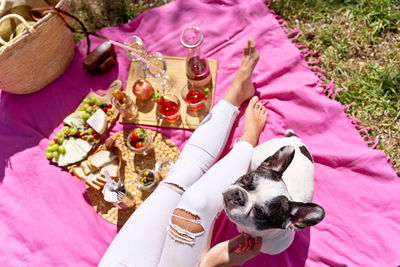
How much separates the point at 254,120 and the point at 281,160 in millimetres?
972

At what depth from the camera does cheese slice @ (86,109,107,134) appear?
9.30 feet

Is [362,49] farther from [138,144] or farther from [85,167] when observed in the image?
[85,167]

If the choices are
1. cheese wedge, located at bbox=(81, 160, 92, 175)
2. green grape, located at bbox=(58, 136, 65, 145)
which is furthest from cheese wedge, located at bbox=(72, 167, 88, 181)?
green grape, located at bbox=(58, 136, 65, 145)

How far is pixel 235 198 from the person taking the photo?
1687 mm

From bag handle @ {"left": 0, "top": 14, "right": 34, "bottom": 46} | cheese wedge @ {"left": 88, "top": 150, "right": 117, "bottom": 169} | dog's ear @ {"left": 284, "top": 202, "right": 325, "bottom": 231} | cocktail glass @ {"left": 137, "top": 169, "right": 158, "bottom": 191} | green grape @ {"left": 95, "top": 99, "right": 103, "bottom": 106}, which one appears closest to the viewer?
dog's ear @ {"left": 284, "top": 202, "right": 325, "bottom": 231}

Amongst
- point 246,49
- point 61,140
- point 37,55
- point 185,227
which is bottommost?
point 185,227

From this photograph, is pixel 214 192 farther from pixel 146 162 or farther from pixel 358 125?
pixel 358 125

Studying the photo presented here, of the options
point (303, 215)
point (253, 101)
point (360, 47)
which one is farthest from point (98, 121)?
point (360, 47)

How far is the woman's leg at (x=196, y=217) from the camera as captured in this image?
2006 mm

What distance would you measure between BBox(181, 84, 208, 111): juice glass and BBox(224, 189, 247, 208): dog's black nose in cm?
119

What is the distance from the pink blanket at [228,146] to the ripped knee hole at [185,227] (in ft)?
1.87

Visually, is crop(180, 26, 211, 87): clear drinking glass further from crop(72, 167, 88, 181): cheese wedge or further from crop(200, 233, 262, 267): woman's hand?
crop(200, 233, 262, 267): woman's hand

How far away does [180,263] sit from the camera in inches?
79.1

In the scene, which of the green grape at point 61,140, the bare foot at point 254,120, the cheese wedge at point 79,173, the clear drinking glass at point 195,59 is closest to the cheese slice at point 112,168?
the cheese wedge at point 79,173
